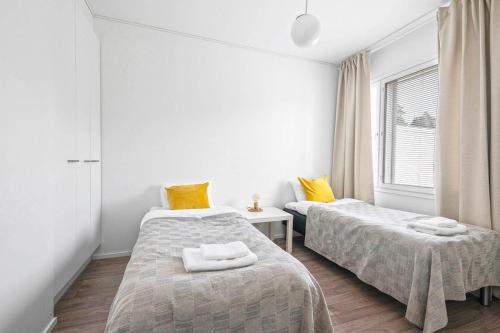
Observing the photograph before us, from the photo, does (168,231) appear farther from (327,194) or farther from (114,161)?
(327,194)

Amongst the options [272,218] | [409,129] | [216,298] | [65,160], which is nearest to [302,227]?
[272,218]

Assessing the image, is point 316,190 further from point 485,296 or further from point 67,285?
point 67,285

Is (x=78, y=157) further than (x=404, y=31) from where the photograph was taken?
No

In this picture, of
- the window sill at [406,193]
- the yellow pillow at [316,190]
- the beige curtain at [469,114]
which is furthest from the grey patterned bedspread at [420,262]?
the yellow pillow at [316,190]

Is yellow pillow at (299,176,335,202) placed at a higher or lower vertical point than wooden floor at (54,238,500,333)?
higher

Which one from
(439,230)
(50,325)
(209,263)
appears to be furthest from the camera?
(439,230)

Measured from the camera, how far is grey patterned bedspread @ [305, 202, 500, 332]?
1.56 meters

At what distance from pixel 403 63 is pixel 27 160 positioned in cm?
372

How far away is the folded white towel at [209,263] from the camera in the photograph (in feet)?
3.95

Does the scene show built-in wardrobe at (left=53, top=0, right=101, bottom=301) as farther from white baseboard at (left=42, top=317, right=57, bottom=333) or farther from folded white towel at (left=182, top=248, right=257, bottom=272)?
folded white towel at (left=182, top=248, right=257, bottom=272)

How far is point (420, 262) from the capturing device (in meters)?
1.62

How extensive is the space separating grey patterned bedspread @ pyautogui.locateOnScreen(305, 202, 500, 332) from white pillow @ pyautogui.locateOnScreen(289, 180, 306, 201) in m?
1.04

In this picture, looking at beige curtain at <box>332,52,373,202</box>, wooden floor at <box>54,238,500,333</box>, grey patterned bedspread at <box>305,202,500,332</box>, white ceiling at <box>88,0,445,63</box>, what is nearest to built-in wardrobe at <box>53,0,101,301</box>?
wooden floor at <box>54,238,500,333</box>

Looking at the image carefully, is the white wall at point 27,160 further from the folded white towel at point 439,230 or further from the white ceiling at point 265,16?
the folded white towel at point 439,230
